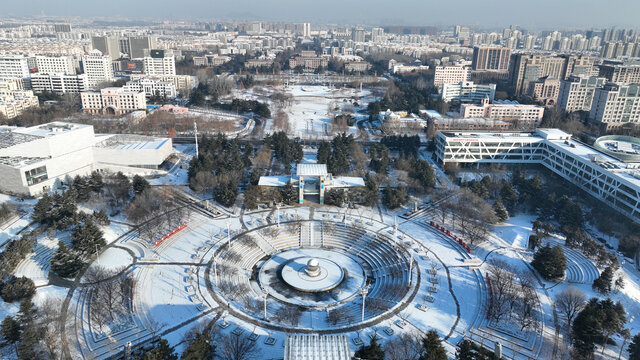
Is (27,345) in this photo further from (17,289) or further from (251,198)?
(251,198)

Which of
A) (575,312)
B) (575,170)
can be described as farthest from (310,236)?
(575,170)

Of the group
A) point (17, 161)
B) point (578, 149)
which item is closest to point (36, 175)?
point (17, 161)

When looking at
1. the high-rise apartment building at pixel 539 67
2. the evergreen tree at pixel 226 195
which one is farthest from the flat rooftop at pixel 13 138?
the high-rise apartment building at pixel 539 67

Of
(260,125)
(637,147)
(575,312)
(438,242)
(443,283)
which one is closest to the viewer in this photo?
(575,312)

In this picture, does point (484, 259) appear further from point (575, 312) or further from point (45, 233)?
point (45, 233)

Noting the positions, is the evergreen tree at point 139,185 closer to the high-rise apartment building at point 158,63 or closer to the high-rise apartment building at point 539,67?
the high-rise apartment building at point 158,63

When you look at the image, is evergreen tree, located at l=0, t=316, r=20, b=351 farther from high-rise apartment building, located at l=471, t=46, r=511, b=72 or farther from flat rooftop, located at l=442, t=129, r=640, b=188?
Result: high-rise apartment building, located at l=471, t=46, r=511, b=72
